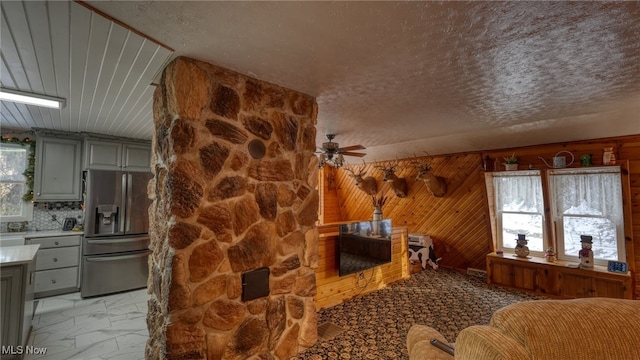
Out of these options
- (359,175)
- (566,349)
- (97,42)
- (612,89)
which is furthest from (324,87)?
(359,175)

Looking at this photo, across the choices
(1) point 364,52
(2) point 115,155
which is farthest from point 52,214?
(1) point 364,52

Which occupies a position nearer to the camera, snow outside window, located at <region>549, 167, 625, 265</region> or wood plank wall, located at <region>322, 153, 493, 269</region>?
snow outside window, located at <region>549, 167, 625, 265</region>

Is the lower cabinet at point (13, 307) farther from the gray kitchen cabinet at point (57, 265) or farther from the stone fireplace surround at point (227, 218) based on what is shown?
the gray kitchen cabinet at point (57, 265)

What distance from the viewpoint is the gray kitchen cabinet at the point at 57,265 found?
11.9 feet

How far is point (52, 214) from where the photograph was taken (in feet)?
13.6

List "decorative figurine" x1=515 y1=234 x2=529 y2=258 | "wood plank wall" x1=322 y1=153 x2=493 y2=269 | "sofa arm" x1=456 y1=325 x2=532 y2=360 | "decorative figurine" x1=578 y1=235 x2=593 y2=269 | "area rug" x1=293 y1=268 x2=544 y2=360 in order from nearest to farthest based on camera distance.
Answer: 1. "sofa arm" x1=456 y1=325 x2=532 y2=360
2. "area rug" x1=293 y1=268 x2=544 y2=360
3. "decorative figurine" x1=578 y1=235 x2=593 y2=269
4. "decorative figurine" x1=515 y1=234 x2=529 y2=258
5. "wood plank wall" x1=322 y1=153 x2=493 y2=269

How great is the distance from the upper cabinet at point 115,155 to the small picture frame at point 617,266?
669 cm

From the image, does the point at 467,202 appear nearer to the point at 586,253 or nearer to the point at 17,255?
the point at 586,253

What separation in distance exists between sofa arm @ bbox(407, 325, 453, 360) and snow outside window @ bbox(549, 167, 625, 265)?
145 inches

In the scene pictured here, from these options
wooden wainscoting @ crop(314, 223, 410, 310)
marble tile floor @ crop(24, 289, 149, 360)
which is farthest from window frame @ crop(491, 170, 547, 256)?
marble tile floor @ crop(24, 289, 149, 360)

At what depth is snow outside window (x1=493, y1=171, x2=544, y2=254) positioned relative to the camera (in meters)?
4.22

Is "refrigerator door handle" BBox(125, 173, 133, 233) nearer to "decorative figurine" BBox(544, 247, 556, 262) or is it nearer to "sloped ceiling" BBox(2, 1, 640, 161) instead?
"sloped ceiling" BBox(2, 1, 640, 161)

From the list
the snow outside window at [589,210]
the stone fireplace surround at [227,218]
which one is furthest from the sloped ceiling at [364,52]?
the snow outside window at [589,210]

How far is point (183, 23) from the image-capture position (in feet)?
4.57
